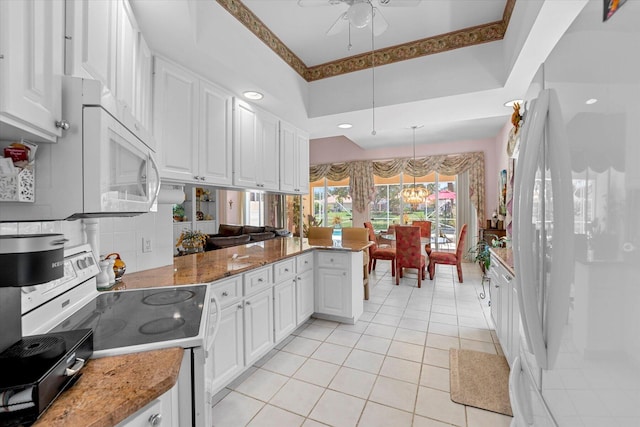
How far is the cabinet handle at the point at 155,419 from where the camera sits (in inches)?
30.9

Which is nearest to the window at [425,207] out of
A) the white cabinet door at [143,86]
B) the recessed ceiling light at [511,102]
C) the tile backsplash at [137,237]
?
the recessed ceiling light at [511,102]

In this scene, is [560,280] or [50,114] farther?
[50,114]

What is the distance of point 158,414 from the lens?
805 mm

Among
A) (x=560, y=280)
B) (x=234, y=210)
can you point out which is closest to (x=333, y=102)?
(x=234, y=210)

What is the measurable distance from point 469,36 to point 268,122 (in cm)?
208

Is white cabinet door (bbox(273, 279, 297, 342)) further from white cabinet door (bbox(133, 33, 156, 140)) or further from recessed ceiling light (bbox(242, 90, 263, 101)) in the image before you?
recessed ceiling light (bbox(242, 90, 263, 101))

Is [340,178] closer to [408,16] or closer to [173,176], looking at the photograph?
[408,16]

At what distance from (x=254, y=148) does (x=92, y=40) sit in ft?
5.97

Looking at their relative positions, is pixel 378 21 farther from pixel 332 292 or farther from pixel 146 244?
pixel 332 292

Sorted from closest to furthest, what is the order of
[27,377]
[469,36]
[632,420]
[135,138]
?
[632,420] → [27,377] → [135,138] → [469,36]

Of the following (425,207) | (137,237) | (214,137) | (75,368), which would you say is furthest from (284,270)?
(425,207)

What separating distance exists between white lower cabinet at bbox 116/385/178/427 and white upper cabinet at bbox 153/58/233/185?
1516 mm

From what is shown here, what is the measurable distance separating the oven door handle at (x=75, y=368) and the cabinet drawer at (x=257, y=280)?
133 cm

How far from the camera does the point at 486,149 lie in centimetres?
624
